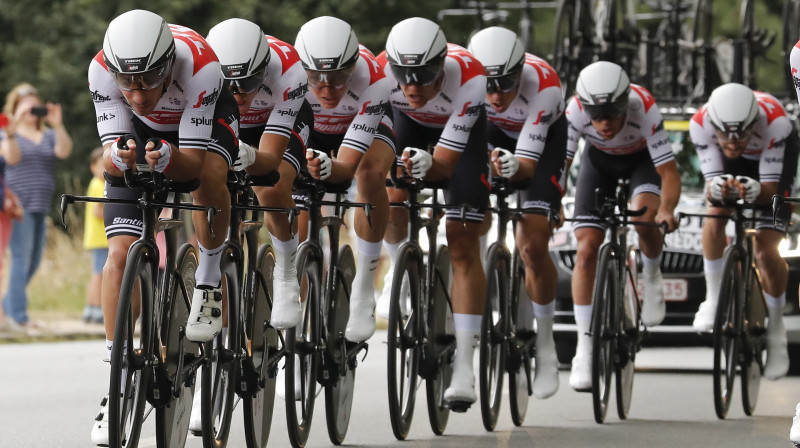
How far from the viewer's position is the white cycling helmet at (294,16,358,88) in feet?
28.9

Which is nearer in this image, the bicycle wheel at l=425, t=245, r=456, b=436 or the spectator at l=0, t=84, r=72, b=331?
the bicycle wheel at l=425, t=245, r=456, b=436

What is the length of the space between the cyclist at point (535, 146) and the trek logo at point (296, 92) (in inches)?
66.7

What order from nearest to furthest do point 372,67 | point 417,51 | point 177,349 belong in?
point 177,349 → point 417,51 → point 372,67

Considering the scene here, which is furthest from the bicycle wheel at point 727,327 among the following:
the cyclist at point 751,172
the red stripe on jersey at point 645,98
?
the red stripe on jersey at point 645,98

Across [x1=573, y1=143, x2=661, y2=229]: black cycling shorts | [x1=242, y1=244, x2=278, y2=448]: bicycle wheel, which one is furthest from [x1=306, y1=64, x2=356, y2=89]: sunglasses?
[x1=573, y1=143, x2=661, y2=229]: black cycling shorts

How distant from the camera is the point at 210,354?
7.73m

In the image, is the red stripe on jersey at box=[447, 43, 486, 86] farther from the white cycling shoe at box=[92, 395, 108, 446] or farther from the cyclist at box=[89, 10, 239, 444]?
the white cycling shoe at box=[92, 395, 108, 446]

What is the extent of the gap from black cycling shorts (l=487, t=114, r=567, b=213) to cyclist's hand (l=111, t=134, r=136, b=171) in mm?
3667

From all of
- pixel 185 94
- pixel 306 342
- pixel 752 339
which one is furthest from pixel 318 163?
pixel 752 339

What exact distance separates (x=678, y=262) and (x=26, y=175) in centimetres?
565

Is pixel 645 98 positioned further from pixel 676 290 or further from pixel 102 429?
pixel 102 429

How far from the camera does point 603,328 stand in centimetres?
1020

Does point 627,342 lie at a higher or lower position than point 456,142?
lower

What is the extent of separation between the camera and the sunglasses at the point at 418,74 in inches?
358
